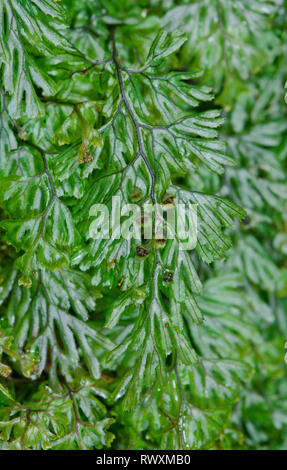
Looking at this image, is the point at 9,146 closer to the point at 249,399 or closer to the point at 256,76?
the point at 256,76

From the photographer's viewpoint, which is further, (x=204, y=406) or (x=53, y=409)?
(x=204, y=406)

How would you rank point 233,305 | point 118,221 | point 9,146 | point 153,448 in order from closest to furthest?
point 118,221 → point 9,146 → point 153,448 → point 233,305

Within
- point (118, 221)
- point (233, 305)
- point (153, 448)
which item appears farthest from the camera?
point (233, 305)

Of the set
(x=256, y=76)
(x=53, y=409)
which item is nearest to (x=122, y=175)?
(x=53, y=409)

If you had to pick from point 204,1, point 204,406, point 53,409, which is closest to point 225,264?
point 204,406

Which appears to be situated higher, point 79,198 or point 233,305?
point 79,198

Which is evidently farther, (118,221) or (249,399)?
(249,399)

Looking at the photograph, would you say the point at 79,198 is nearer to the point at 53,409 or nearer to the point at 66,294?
the point at 66,294
